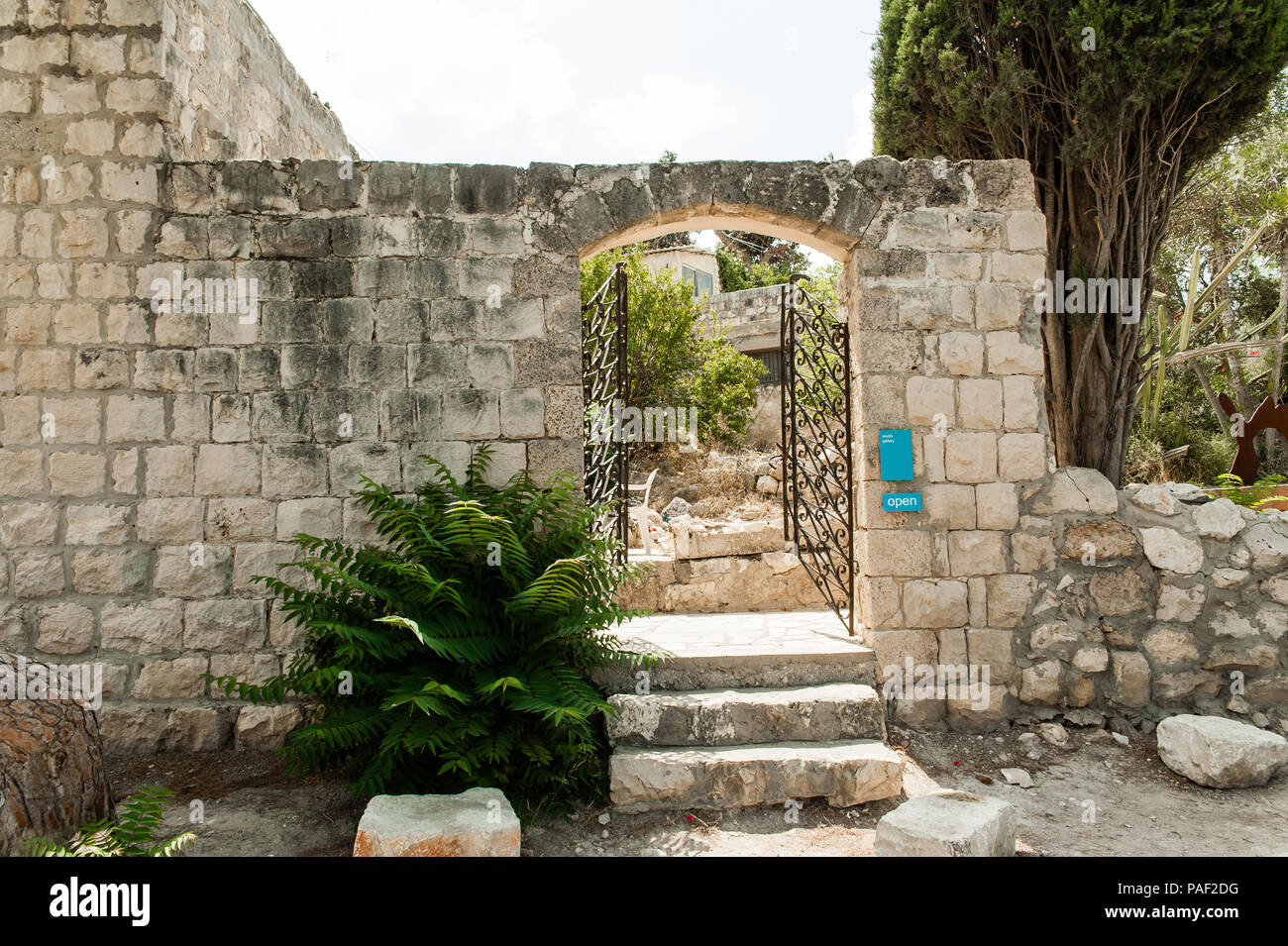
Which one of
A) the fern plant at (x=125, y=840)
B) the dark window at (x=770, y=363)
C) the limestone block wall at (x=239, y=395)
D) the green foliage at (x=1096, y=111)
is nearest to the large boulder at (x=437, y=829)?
the fern plant at (x=125, y=840)

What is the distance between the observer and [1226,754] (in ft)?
12.8

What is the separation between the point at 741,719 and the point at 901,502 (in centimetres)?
154

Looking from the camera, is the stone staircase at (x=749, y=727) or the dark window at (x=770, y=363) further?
the dark window at (x=770, y=363)

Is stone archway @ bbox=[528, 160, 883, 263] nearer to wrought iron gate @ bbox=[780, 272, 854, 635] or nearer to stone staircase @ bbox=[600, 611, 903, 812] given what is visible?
wrought iron gate @ bbox=[780, 272, 854, 635]

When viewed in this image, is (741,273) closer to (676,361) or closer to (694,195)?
(676,361)

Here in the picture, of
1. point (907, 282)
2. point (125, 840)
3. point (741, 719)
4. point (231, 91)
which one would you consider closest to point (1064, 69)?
point (907, 282)

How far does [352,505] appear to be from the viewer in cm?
446

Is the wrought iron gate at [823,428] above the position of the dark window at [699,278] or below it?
below

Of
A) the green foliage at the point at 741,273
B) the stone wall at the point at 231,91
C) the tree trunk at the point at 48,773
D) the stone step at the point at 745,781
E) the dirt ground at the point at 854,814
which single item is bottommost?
the dirt ground at the point at 854,814

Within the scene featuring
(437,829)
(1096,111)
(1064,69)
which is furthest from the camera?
(1064,69)

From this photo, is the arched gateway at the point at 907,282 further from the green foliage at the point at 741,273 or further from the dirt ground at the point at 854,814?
the green foliage at the point at 741,273

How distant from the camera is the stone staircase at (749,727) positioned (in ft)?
12.5

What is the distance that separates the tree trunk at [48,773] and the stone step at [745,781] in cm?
225
